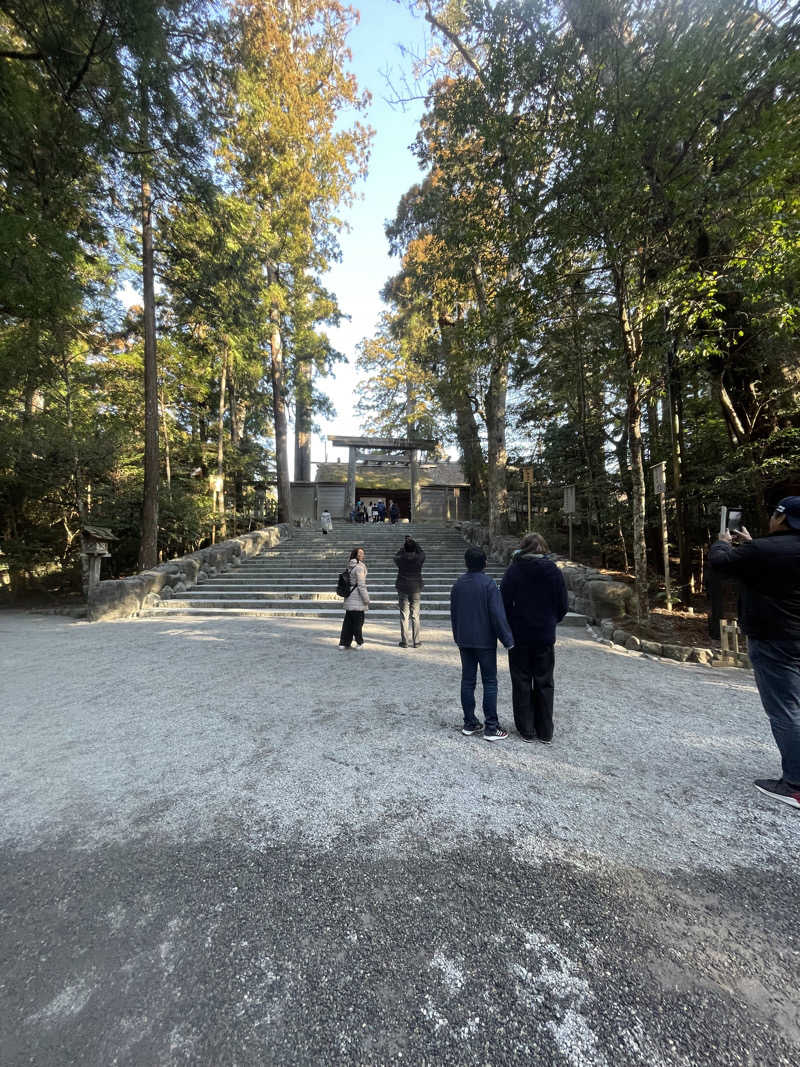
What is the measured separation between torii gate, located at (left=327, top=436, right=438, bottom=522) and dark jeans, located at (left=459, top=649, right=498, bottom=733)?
15.3 meters

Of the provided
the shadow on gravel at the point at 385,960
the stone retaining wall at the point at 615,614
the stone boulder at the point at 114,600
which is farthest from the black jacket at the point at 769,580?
the stone boulder at the point at 114,600

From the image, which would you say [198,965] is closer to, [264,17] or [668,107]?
Result: [668,107]

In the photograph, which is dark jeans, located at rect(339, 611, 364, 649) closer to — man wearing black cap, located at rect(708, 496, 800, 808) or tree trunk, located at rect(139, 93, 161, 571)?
man wearing black cap, located at rect(708, 496, 800, 808)

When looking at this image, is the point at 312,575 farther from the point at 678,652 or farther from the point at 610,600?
the point at 678,652

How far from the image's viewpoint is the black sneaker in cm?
250

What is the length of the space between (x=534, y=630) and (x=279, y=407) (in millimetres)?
15224

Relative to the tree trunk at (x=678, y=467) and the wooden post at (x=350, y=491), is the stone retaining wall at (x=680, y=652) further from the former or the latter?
the wooden post at (x=350, y=491)

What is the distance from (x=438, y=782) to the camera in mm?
2695

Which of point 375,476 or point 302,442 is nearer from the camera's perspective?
point 302,442

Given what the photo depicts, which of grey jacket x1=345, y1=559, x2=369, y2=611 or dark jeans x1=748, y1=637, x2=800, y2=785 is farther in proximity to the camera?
grey jacket x1=345, y1=559, x2=369, y2=611

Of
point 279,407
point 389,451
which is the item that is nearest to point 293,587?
point 279,407

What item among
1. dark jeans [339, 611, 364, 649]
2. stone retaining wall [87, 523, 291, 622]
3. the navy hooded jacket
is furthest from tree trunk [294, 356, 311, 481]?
the navy hooded jacket

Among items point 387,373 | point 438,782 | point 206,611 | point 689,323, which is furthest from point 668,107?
point 387,373

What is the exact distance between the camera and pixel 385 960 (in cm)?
153
